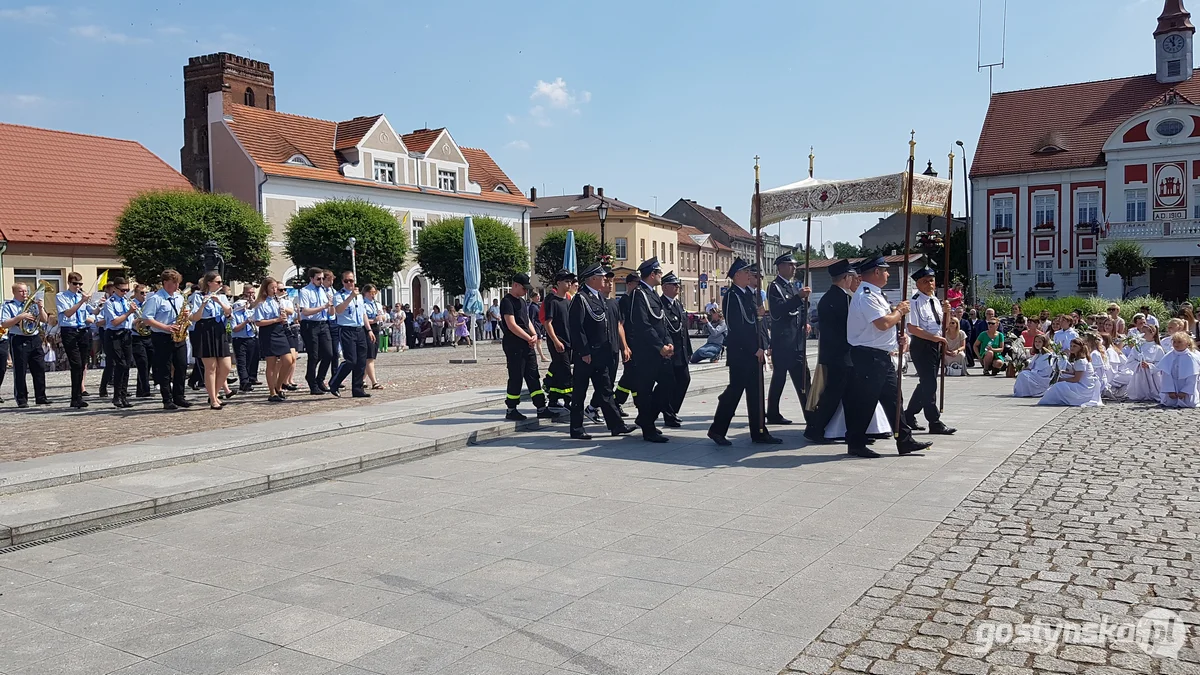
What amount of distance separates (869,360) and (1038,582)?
4.05m

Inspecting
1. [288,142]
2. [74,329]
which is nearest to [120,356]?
[74,329]

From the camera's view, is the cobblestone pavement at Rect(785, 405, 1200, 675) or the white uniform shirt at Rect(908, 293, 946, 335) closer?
the cobblestone pavement at Rect(785, 405, 1200, 675)

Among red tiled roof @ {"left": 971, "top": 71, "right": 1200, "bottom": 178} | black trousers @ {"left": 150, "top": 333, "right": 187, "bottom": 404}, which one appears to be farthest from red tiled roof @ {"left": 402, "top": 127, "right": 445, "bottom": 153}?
black trousers @ {"left": 150, "top": 333, "right": 187, "bottom": 404}

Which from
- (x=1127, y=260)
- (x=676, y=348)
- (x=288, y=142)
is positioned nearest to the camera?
(x=676, y=348)

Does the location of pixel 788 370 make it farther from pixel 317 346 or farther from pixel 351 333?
pixel 317 346

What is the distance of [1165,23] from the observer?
54656mm

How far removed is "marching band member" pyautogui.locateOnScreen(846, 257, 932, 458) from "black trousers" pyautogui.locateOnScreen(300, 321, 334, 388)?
816 cm

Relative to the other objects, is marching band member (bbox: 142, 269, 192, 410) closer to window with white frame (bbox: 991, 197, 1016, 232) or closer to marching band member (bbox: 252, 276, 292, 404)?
marching band member (bbox: 252, 276, 292, 404)

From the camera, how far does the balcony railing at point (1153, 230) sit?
46.9 meters

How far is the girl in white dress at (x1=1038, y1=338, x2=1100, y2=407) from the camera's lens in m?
13.4

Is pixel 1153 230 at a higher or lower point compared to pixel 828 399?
higher

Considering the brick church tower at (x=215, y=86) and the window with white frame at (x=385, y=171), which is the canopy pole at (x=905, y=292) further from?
the brick church tower at (x=215, y=86)

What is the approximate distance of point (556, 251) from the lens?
68.4 m

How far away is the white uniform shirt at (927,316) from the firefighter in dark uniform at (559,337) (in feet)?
13.0
